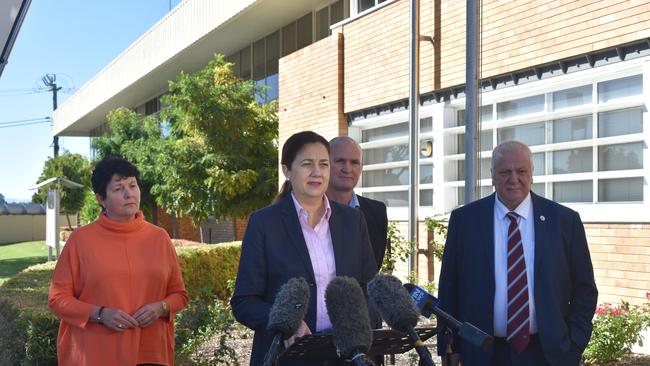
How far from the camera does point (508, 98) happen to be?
10188 millimetres

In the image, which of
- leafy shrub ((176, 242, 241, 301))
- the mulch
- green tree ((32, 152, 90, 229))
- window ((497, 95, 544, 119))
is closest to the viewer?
the mulch

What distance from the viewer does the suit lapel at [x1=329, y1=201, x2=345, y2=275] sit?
3.25 meters

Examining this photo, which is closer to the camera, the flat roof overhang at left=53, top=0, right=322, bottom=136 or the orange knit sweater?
the orange knit sweater

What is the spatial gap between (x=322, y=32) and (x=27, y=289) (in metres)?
11.1

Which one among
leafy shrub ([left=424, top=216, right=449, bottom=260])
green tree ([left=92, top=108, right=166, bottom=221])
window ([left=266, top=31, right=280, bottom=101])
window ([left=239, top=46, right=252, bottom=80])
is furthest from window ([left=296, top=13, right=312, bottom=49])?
leafy shrub ([left=424, top=216, right=449, bottom=260])

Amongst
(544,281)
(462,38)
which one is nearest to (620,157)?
(462,38)

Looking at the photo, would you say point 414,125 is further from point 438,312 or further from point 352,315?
point 352,315

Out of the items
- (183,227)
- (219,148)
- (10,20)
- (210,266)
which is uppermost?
(10,20)

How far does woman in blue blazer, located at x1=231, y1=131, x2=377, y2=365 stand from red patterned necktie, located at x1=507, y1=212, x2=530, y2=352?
0.84 m

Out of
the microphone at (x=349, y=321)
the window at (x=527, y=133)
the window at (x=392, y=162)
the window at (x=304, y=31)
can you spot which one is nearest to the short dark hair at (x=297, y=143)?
the microphone at (x=349, y=321)

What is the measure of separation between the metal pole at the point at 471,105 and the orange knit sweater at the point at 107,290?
5.23 metres

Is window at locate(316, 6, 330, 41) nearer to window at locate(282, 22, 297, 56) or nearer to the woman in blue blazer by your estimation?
window at locate(282, 22, 297, 56)

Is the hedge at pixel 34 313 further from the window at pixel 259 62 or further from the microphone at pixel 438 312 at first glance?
the window at pixel 259 62

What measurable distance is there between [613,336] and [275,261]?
4.91 m
